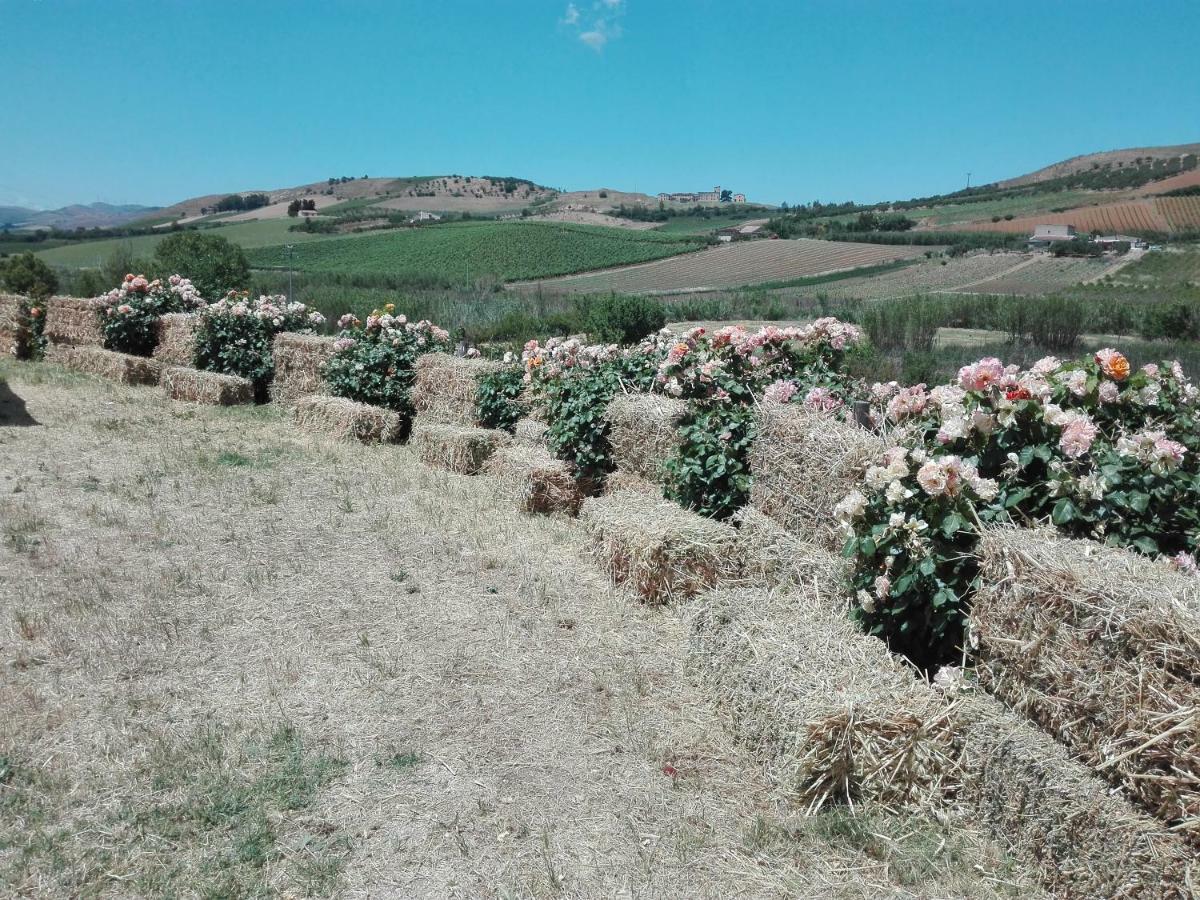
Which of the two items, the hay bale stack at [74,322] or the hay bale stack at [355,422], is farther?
the hay bale stack at [74,322]

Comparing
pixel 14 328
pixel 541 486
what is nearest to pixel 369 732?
pixel 541 486

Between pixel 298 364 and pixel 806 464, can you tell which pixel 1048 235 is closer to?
pixel 298 364

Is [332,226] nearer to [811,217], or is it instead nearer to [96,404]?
[811,217]

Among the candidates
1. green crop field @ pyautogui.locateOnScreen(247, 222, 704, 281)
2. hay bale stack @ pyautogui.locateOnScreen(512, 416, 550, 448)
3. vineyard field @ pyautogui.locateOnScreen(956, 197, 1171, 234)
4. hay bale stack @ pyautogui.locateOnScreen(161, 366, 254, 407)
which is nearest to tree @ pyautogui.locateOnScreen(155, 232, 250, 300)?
hay bale stack @ pyautogui.locateOnScreen(161, 366, 254, 407)

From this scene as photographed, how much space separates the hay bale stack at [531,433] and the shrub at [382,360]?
7.02 ft

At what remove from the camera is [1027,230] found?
67625 mm

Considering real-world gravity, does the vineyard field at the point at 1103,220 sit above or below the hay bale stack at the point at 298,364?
above

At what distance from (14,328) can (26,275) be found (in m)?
13.7

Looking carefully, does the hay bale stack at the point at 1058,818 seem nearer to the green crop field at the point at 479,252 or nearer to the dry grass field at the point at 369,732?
the dry grass field at the point at 369,732

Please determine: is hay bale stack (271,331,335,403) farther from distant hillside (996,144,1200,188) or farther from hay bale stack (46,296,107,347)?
distant hillside (996,144,1200,188)

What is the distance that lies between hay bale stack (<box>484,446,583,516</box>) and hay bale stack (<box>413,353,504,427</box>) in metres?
1.89

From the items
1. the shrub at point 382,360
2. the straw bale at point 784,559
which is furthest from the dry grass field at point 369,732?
the shrub at point 382,360

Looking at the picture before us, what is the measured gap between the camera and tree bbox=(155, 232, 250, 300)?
21.4 meters

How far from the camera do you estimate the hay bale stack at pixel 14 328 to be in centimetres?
1383
